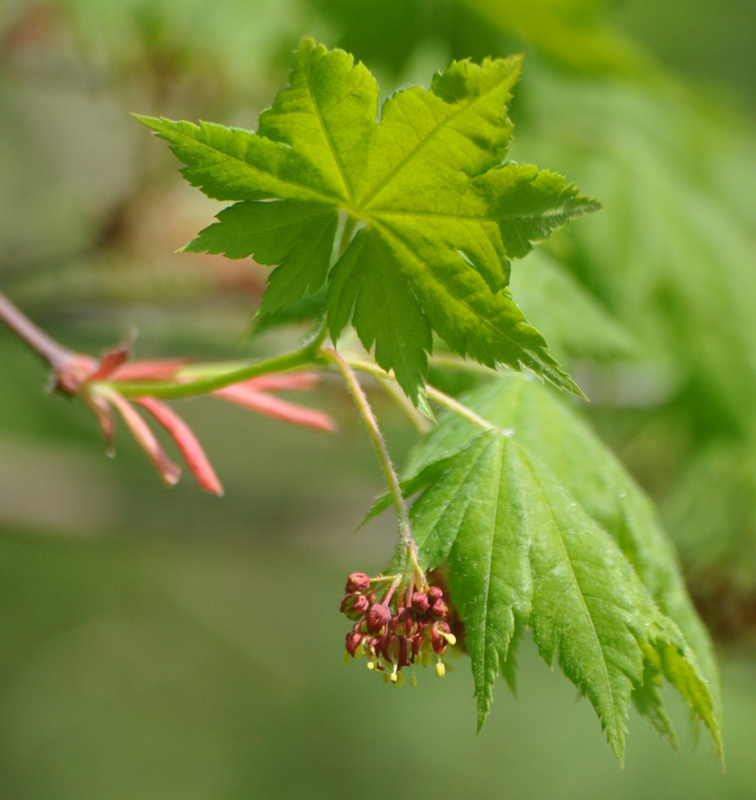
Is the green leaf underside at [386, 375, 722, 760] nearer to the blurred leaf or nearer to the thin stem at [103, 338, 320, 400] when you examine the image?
the thin stem at [103, 338, 320, 400]

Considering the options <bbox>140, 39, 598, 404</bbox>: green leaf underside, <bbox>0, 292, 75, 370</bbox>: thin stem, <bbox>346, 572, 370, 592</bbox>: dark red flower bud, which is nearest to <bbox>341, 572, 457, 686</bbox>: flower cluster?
<bbox>346, 572, 370, 592</bbox>: dark red flower bud

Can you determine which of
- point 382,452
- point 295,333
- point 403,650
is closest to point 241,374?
point 382,452

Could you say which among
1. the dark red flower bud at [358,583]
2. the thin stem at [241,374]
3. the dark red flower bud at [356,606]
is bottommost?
the dark red flower bud at [356,606]

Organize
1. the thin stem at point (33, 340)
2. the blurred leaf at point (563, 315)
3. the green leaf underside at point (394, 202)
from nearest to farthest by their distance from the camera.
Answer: the green leaf underside at point (394, 202)
the thin stem at point (33, 340)
the blurred leaf at point (563, 315)

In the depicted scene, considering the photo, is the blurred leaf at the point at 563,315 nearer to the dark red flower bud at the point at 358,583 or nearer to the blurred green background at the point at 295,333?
the blurred green background at the point at 295,333

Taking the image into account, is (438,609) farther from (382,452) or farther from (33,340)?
(33,340)

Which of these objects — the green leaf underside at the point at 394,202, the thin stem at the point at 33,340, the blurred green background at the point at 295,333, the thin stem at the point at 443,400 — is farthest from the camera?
the blurred green background at the point at 295,333

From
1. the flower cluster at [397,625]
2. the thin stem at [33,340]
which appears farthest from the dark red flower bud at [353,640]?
the thin stem at [33,340]
